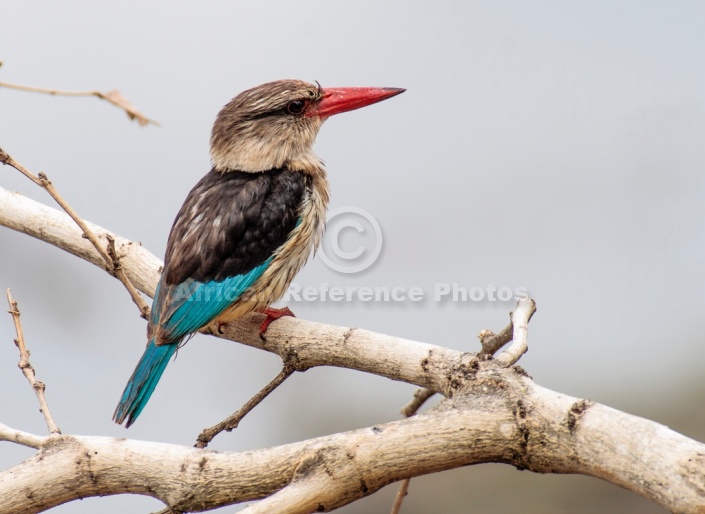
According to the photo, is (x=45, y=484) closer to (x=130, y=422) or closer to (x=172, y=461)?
(x=172, y=461)

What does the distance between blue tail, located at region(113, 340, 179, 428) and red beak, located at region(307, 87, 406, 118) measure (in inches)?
47.2

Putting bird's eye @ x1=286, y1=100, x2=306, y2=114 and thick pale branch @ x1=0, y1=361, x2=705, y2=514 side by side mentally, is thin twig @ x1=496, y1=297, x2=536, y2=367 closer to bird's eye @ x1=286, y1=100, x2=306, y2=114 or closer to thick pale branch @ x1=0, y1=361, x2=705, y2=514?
thick pale branch @ x1=0, y1=361, x2=705, y2=514

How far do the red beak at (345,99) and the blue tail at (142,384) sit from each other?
1.20m

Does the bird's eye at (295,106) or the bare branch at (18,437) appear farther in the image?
the bird's eye at (295,106)

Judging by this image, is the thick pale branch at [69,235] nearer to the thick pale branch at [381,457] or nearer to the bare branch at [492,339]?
the thick pale branch at [381,457]

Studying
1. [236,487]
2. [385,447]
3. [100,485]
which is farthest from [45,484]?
[385,447]

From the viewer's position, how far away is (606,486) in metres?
3.99

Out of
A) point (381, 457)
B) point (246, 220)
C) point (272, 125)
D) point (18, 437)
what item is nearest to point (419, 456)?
point (381, 457)

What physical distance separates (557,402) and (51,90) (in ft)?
4.27

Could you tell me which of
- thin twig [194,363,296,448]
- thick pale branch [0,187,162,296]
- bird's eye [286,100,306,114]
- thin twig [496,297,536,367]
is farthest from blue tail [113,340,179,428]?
thin twig [496,297,536,367]

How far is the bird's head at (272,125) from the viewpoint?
346 cm

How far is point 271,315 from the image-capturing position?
2.94 meters

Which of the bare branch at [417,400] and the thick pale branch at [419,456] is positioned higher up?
the bare branch at [417,400]

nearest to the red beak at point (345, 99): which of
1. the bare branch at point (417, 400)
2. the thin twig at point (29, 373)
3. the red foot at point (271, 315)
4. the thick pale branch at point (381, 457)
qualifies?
the red foot at point (271, 315)
